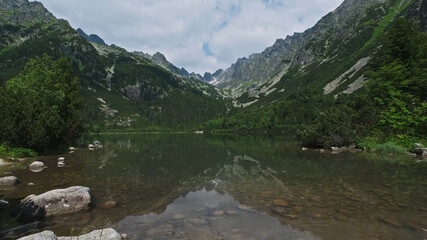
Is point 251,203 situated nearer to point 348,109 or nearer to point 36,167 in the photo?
point 36,167

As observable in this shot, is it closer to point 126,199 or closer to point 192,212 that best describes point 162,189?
point 126,199

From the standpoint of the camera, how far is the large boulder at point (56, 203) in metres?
11.0

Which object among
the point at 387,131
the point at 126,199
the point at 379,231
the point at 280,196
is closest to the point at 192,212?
the point at 126,199

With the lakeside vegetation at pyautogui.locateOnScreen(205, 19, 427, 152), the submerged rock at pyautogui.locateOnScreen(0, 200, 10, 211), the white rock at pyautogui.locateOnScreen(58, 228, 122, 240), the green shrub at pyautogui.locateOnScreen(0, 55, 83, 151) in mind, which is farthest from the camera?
the lakeside vegetation at pyautogui.locateOnScreen(205, 19, 427, 152)

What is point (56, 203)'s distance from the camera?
11.6 m

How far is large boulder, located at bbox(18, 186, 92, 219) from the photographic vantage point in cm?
1099

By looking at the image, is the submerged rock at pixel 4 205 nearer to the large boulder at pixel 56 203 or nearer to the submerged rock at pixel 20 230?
the large boulder at pixel 56 203

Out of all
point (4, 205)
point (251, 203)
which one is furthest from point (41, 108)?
point (251, 203)

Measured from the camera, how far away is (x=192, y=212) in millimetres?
11867

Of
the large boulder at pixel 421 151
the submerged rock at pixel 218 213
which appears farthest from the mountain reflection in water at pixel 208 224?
the large boulder at pixel 421 151

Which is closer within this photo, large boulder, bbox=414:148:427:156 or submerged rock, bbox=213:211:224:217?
submerged rock, bbox=213:211:224:217

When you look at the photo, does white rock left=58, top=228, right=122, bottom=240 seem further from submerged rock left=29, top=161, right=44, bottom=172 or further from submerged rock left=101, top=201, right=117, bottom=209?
submerged rock left=29, top=161, right=44, bottom=172

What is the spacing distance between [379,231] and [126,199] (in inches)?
484

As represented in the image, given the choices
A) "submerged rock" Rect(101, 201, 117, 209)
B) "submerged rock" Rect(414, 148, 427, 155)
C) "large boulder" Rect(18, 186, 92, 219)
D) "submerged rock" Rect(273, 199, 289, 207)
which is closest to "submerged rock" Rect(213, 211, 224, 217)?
"submerged rock" Rect(273, 199, 289, 207)
